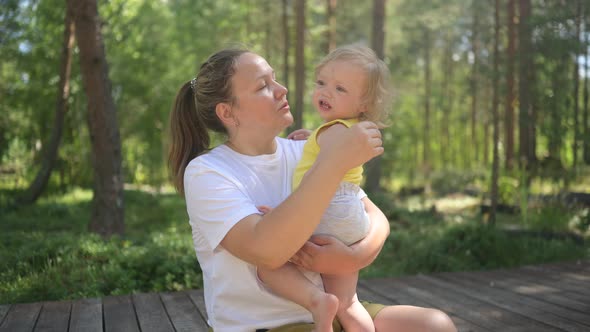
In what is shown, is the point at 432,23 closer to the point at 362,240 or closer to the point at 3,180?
the point at 3,180

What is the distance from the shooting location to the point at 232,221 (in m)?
1.54

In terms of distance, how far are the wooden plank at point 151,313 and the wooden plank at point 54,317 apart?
0.38 meters

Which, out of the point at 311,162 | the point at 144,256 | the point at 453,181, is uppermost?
the point at 311,162

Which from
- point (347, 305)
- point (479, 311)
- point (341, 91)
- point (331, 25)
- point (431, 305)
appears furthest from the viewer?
point (331, 25)

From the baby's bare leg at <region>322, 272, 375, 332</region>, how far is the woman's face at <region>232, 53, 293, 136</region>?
1.68 feet

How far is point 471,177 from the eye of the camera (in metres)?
15.9

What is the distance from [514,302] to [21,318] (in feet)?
9.46

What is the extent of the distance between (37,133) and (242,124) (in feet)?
39.6

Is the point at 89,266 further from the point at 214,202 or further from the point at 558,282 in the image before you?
the point at 558,282

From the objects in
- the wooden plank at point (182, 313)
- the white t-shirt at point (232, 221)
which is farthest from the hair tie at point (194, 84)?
the wooden plank at point (182, 313)

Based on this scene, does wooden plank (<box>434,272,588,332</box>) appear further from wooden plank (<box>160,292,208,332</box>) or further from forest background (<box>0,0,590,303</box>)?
wooden plank (<box>160,292,208,332</box>)

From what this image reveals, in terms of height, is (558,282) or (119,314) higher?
(119,314)

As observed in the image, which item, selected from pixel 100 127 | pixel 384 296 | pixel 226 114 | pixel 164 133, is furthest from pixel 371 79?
pixel 164 133

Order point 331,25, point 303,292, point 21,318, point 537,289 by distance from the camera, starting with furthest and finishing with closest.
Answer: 1. point 331,25
2. point 537,289
3. point 21,318
4. point 303,292
